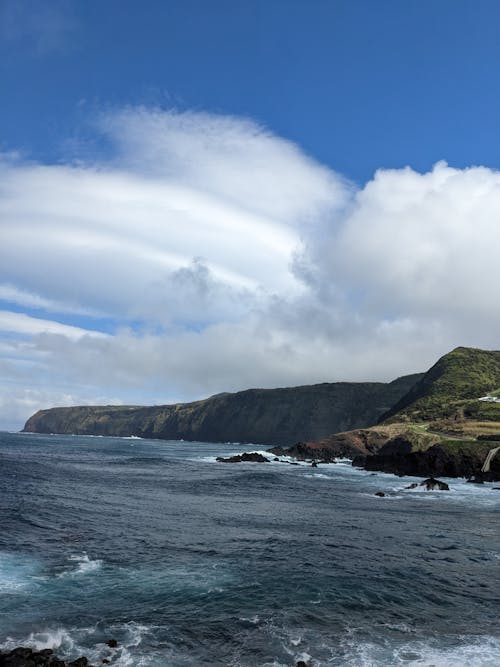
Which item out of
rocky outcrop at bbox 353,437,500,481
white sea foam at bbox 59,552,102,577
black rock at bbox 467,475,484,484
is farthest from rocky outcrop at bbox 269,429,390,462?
white sea foam at bbox 59,552,102,577

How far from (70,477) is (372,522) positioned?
5052 cm

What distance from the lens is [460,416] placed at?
5502 inches

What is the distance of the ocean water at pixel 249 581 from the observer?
21.5 metres

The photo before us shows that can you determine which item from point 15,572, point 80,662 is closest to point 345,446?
point 15,572

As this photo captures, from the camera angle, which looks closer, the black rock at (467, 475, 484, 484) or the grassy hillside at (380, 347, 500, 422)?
the black rock at (467, 475, 484, 484)

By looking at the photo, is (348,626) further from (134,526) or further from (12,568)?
(134,526)

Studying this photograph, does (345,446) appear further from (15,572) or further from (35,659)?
(35,659)

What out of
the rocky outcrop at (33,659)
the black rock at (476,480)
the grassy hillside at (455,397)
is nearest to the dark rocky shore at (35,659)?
the rocky outcrop at (33,659)

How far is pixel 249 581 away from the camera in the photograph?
29.6m

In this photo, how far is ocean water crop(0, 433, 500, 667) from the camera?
70.4ft

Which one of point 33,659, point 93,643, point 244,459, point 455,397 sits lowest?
point 244,459

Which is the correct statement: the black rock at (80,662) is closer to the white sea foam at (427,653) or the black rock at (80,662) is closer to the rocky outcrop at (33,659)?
the rocky outcrop at (33,659)

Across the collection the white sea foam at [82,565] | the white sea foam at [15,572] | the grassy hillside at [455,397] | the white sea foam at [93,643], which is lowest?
the white sea foam at [93,643]

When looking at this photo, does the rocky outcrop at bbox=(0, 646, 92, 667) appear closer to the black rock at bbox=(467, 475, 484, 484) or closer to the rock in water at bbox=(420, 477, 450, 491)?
the rock in water at bbox=(420, 477, 450, 491)
